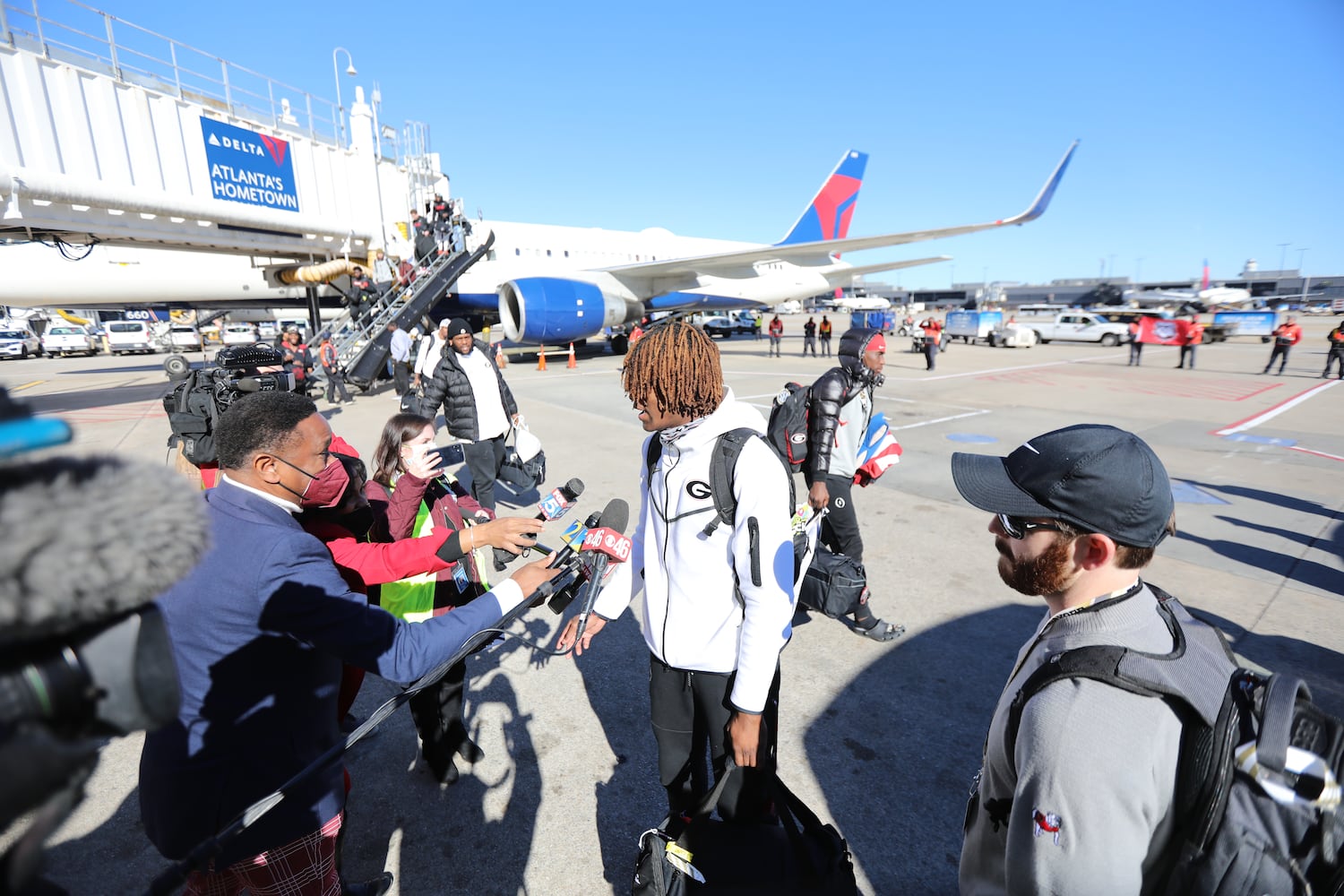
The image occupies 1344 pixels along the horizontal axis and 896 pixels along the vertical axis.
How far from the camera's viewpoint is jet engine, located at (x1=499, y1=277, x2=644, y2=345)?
615 inches

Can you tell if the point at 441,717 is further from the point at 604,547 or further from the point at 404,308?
the point at 404,308

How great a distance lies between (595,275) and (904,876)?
18399mm

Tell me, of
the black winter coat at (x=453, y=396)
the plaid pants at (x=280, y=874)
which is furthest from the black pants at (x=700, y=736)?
the black winter coat at (x=453, y=396)

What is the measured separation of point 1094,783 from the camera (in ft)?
3.39

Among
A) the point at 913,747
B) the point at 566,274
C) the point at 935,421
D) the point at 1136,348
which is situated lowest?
the point at 913,747

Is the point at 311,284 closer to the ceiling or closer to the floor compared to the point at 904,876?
closer to the ceiling

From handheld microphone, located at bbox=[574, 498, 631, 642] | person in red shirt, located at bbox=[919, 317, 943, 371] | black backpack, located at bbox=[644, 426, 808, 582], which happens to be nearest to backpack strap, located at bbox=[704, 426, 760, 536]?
black backpack, located at bbox=[644, 426, 808, 582]

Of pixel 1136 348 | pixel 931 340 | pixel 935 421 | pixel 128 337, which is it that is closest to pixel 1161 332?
pixel 1136 348

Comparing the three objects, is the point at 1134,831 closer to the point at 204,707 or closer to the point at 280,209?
the point at 204,707

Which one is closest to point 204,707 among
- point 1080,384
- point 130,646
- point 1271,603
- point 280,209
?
point 130,646

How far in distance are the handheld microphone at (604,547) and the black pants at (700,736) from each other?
1.06ft

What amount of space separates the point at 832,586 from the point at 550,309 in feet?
45.6

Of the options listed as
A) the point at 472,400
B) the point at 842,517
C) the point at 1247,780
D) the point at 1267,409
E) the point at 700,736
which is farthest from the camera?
the point at 1267,409

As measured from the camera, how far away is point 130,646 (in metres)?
0.66
